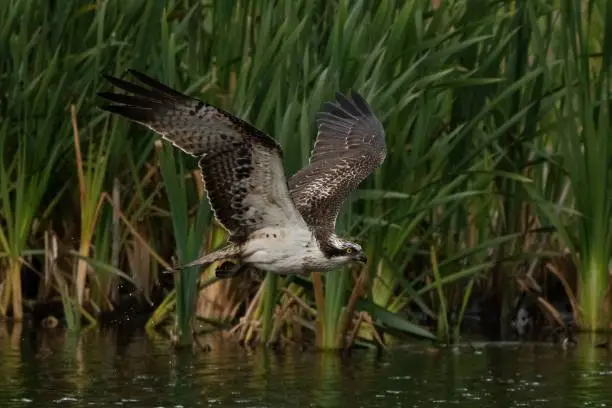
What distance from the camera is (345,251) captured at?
1104cm

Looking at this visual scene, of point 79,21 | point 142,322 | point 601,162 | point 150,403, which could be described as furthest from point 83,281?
point 601,162

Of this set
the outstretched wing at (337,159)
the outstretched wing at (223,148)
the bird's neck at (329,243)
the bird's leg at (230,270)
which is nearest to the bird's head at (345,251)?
the bird's neck at (329,243)

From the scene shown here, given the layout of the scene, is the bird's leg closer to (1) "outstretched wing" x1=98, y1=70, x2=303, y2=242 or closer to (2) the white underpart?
(2) the white underpart

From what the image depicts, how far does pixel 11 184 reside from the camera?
13.6 metres

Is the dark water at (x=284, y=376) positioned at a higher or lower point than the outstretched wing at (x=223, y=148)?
lower

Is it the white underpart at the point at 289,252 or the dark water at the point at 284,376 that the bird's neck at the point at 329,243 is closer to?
the white underpart at the point at 289,252

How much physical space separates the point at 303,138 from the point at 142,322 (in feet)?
8.09

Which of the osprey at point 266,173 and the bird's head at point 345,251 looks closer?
the osprey at point 266,173

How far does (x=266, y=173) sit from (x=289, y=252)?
60 centimetres

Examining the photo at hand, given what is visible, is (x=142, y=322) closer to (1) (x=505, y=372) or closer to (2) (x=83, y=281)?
(2) (x=83, y=281)

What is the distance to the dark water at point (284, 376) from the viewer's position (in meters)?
11.1

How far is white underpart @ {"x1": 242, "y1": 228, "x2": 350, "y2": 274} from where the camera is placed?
35.9ft

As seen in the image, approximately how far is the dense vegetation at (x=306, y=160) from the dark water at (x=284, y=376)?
281 mm

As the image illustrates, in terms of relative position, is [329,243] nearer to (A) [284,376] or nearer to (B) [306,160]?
(A) [284,376]
